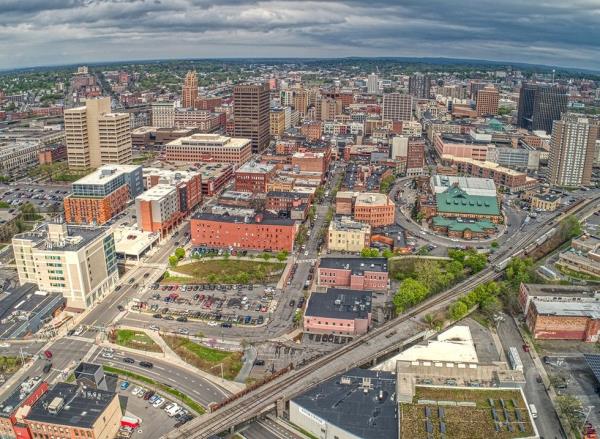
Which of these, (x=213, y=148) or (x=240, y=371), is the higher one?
(x=213, y=148)

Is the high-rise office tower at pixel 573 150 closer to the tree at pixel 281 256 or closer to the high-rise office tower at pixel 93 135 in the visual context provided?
the tree at pixel 281 256

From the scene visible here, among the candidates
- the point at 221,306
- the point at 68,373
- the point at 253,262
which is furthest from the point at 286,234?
the point at 68,373

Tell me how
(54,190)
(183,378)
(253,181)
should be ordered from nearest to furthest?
1. (183,378)
2. (253,181)
3. (54,190)

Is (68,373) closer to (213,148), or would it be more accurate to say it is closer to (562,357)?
(562,357)

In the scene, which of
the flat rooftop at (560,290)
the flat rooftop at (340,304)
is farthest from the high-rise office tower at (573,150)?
the flat rooftop at (340,304)

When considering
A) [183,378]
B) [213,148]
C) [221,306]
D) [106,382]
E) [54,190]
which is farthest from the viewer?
[213,148]

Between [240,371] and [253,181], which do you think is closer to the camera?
[240,371]

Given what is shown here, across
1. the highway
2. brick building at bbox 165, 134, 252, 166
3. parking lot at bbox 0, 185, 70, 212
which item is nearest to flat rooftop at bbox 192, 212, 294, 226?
the highway
